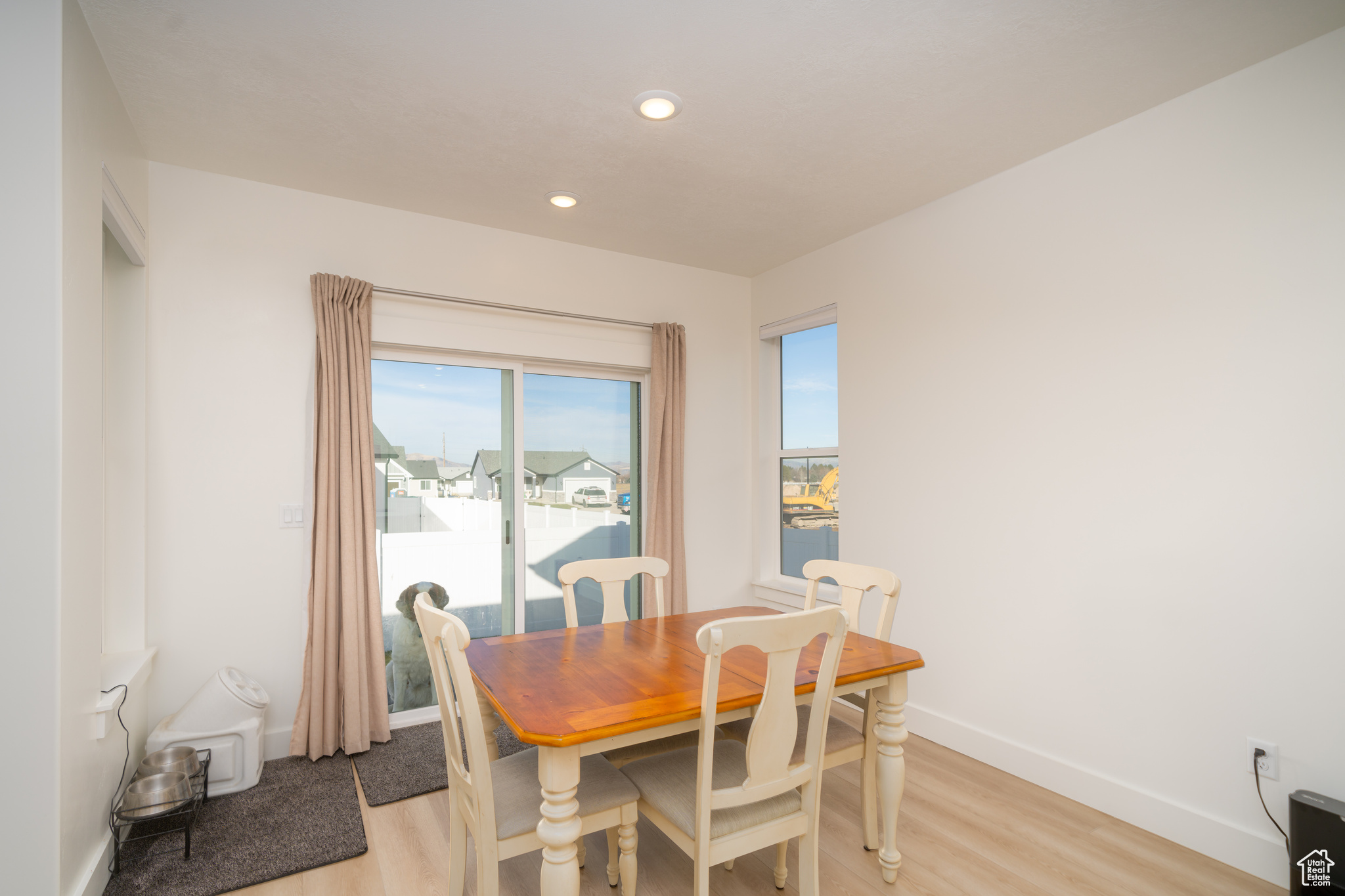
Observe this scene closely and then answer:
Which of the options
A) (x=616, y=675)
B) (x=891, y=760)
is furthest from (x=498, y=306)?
(x=891, y=760)

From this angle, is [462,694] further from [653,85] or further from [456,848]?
[653,85]

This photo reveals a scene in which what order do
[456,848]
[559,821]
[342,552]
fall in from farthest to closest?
1. [342,552]
2. [456,848]
3. [559,821]

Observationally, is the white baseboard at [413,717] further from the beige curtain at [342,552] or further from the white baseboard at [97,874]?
the white baseboard at [97,874]

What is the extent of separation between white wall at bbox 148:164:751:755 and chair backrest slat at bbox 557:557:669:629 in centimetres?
141

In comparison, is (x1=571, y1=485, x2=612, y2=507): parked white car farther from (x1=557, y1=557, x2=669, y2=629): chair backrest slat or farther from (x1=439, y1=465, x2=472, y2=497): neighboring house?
(x1=557, y1=557, x2=669, y2=629): chair backrest slat

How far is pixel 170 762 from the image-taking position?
2518 mm

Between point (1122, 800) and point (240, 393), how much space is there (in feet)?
13.7

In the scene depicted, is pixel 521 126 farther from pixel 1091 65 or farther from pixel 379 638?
pixel 379 638

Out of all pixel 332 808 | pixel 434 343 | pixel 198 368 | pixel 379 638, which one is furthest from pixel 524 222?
pixel 332 808

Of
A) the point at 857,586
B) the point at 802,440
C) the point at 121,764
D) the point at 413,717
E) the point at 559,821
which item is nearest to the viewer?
the point at 559,821

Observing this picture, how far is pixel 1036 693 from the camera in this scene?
A: 113 inches

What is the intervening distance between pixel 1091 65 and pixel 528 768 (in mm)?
2951

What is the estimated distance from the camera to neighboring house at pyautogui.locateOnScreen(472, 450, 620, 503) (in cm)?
381

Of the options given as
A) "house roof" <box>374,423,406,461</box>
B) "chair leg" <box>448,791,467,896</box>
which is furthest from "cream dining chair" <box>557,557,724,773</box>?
"house roof" <box>374,423,406,461</box>
